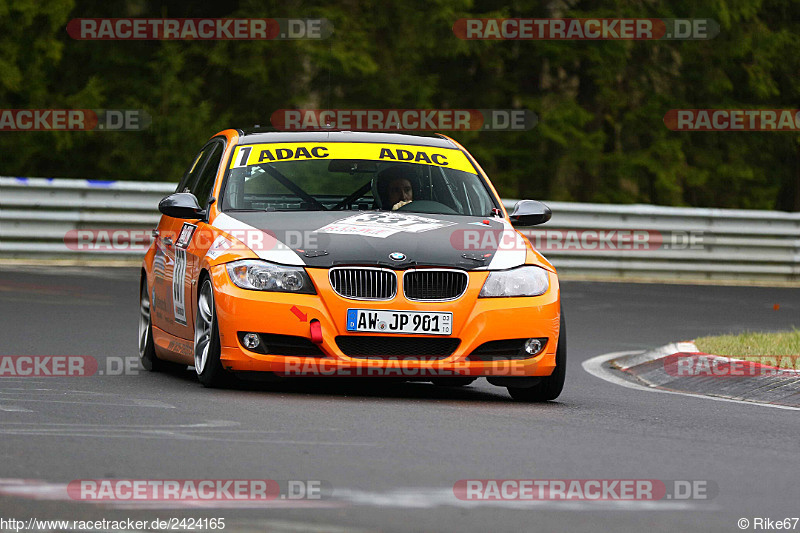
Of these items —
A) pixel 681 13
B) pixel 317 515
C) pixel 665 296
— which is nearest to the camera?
pixel 317 515

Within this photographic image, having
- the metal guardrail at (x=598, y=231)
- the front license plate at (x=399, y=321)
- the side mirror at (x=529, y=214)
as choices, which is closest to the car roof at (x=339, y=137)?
the side mirror at (x=529, y=214)

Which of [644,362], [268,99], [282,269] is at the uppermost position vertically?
[268,99]

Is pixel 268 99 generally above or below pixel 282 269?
above

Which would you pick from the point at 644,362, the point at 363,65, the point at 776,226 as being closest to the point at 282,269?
the point at 644,362

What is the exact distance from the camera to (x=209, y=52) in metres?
28.0

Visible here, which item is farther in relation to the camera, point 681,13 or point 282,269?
point 681,13

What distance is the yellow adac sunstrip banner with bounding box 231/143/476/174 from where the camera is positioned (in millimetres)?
10773

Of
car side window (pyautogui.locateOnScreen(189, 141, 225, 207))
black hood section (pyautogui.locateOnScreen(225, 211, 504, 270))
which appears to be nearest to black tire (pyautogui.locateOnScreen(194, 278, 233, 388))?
black hood section (pyautogui.locateOnScreen(225, 211, 504, 270))

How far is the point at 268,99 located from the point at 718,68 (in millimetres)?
8906

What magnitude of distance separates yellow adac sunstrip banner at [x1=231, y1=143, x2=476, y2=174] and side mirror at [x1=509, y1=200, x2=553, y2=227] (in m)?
0.71

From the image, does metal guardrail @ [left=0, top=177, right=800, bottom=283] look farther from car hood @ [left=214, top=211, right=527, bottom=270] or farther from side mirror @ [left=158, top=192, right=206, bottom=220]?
car hood @ [left=214, top=211, right=527, bottom=270]

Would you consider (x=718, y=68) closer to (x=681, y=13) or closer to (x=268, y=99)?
(x=681, y=13)

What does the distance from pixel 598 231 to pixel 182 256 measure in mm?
13448

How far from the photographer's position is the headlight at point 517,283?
9.41m
